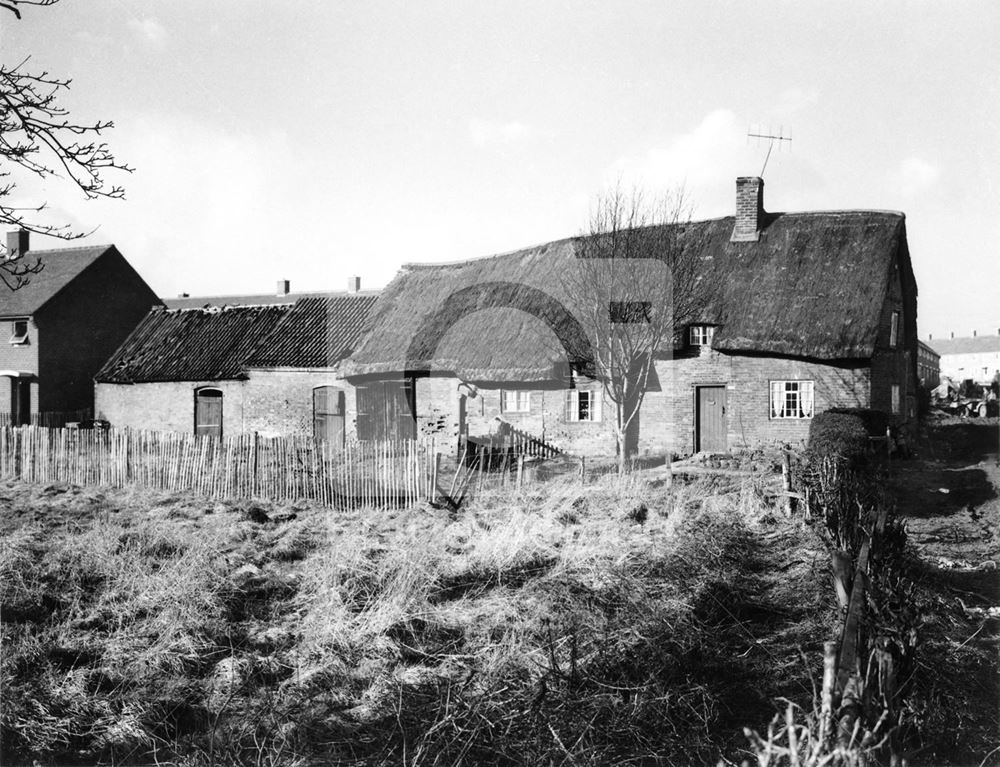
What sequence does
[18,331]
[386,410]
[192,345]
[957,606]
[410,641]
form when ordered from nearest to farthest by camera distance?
1. [410,641]
2. [957,606]
3. [386,410]
4. [192,345]
5. [18,331]

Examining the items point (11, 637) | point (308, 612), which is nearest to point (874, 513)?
point (308, 612)

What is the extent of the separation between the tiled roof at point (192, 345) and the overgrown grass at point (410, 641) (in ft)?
50.1

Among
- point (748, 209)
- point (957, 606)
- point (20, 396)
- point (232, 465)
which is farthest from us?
point (20, 396)

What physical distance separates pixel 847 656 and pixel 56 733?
16.5 feet

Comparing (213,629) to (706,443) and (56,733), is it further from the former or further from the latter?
(706,443)

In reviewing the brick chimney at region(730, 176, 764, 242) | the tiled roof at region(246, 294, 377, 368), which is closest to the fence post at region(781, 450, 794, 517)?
the brick chimney at region(730, 176, 764, 242)

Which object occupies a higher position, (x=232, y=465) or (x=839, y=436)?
(x=839, y=436)

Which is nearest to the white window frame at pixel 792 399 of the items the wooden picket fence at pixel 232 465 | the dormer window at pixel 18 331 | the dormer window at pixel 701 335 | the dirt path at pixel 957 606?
the dormer window at pixel 701 335

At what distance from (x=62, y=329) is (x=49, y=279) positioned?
2.10 meters

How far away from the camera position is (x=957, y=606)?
24.0 ft

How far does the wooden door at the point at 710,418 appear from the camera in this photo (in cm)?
2084

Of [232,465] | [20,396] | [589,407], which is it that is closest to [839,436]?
[589,407]

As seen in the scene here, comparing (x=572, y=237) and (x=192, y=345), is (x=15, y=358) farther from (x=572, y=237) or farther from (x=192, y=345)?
(x=572, y=237)

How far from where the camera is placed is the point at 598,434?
21.5 m
